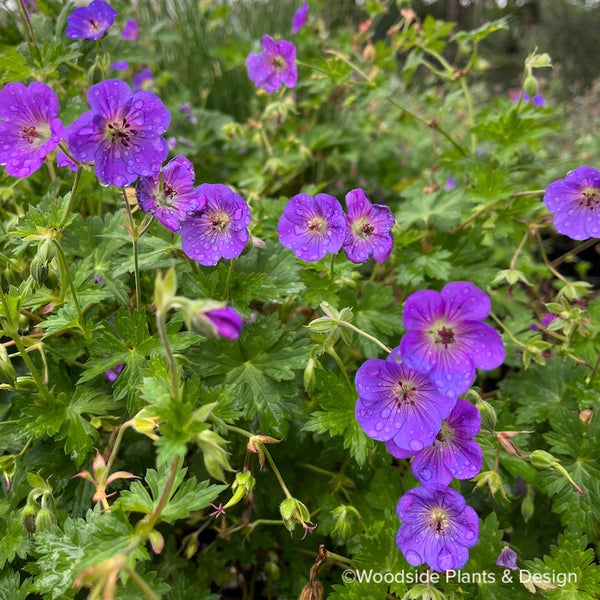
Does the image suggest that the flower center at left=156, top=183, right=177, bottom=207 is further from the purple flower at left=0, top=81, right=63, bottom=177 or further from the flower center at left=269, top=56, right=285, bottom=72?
the flower center at left=269, top=56, right=285, bottom=72

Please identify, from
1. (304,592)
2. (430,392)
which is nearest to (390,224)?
(430,392)

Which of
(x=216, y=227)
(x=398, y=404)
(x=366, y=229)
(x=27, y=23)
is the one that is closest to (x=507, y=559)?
(x=398, y=404)

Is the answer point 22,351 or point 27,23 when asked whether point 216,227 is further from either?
point 27,23

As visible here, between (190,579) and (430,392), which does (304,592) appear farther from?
(430,392)

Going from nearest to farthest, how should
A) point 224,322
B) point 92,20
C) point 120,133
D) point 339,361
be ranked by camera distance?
point 224,322 → point 120,133 → point 339,361 → point 92,20

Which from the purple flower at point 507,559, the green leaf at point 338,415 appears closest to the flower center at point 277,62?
the green leaf at point 338,415

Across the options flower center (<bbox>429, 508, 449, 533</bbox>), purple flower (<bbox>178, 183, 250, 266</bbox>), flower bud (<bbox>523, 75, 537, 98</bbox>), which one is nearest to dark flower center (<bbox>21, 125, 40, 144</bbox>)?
purple flower (<bbox>178, 183, 250, 266</bbox>)

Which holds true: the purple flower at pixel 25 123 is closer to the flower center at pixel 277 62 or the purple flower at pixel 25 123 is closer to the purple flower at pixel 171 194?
the purple flower at pixel 171 194
